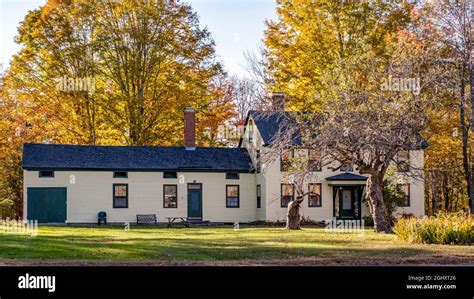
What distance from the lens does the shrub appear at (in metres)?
22.9

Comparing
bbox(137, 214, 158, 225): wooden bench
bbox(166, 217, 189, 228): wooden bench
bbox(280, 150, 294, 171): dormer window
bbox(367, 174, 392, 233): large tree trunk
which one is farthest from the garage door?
bbox(367, 174, 392, 233): large tree trunk

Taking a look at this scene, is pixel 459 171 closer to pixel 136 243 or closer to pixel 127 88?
pixel 127 88

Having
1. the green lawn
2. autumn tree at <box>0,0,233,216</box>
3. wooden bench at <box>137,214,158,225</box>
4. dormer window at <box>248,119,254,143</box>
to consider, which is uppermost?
autumn tree at <box>0,0,233,216</box>

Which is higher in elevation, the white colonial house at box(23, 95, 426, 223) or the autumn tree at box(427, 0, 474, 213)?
the autumn tree at box(427, 0, 474, 213)

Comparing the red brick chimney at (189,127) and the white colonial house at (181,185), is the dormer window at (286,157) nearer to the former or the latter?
the white colonial house at (181,185)

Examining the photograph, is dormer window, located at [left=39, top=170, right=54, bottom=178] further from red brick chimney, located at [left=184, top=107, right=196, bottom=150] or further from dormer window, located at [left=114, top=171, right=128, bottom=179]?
red brick chimney, located at [left=184, top=107, right=196, bottom=150]

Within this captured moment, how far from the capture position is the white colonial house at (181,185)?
37125mm

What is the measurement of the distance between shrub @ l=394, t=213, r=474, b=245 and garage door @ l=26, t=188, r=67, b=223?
20.1 meters

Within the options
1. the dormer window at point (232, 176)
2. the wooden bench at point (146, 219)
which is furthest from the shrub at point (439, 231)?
the wooden bench at point (146, 219)

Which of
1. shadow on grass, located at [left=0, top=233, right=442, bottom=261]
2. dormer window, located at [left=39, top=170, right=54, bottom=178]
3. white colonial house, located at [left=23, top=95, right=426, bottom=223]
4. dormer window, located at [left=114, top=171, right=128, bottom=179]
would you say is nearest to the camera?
shadow on grass, located at [left=0, top=233, right=442, bottom=261]

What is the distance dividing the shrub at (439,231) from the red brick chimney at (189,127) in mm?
18961

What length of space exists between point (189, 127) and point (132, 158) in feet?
13.8

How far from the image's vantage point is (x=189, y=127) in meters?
41.0
